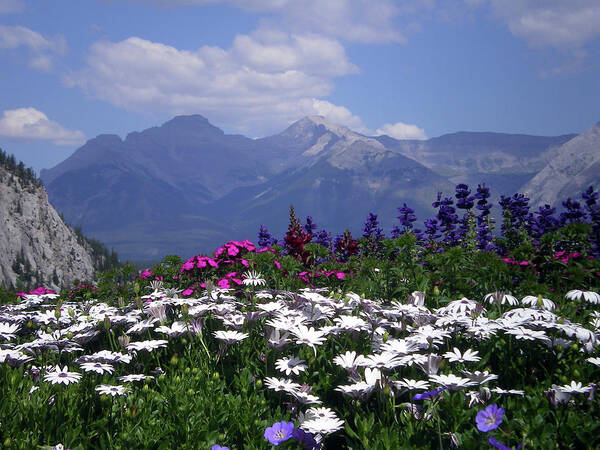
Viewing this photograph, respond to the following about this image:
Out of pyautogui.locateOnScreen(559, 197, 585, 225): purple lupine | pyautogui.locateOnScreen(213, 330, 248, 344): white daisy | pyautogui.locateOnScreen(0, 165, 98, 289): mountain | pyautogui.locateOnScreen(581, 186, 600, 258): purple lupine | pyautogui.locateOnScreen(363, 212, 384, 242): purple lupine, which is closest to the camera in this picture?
pyautogui.locateOnScreen(213, 330, 248, 344): white daisy

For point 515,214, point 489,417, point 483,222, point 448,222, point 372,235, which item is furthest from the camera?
point 483,222

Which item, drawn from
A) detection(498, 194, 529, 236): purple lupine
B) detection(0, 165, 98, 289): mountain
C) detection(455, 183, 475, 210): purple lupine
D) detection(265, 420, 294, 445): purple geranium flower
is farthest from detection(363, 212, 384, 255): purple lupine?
detection(0, 165, 98, 289): mountain

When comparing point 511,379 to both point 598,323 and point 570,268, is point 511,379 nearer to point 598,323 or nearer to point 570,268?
point 598,323

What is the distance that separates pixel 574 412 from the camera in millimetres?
2863

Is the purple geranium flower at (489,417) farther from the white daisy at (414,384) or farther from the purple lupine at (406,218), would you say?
the purple lupine at (406,218)

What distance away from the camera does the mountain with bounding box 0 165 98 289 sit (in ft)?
511

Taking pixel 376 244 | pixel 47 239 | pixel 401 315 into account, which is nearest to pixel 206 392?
pixel 401 315

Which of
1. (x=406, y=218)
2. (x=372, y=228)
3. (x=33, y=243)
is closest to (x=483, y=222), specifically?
(x=406, y=218)

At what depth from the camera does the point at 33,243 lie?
16475 centimetres

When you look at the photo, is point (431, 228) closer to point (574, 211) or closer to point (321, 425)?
point (574, 211)

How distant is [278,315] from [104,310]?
2.87 meters

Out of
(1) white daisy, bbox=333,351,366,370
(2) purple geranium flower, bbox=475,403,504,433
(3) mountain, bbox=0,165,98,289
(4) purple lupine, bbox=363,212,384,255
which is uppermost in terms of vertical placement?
(2) purple geranium flower, bbox=475,403,504,433

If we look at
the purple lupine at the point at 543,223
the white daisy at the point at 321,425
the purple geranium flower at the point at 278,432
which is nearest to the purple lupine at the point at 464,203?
the purple lupine at the point at 543,223

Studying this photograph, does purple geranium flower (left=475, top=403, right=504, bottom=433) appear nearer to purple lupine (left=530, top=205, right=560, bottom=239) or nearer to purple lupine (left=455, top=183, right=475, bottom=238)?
purple lupine (left=530, top=205, right=560, bottom=239)
